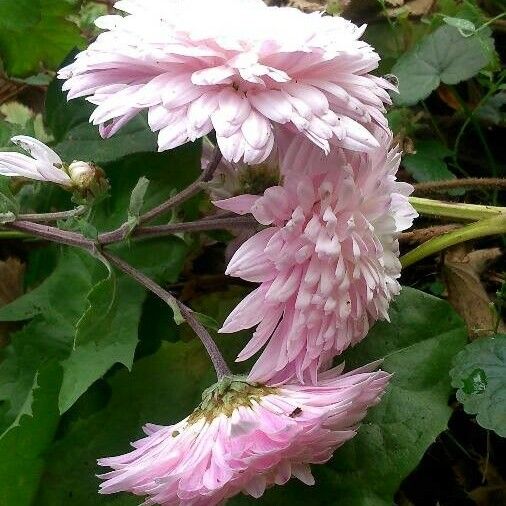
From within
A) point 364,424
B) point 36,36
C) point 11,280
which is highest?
point 36,36

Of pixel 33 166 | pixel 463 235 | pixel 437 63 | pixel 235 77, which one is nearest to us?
pixel 235 77

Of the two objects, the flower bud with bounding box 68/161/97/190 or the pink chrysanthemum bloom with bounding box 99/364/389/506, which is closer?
the pink chrysanthemum bloom with bounding box 99/364/389/506

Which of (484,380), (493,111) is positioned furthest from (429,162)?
(484,380)

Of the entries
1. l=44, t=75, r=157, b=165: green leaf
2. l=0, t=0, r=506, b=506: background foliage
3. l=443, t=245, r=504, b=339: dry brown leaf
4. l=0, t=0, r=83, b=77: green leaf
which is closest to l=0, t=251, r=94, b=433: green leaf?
l=0, t=0, r=506, b=506: background foliage

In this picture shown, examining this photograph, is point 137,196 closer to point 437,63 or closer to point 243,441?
point 243,441

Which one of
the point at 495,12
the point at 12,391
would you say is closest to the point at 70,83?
the point at 12,391

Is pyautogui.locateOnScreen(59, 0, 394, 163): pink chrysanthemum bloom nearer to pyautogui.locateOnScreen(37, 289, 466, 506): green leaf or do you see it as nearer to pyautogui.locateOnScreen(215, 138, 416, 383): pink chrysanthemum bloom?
pyautogui.locateOnScreen(215, 138, 416, 383): pink chrysanthemum bloom

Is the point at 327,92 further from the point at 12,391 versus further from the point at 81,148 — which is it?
the point at 12,391
